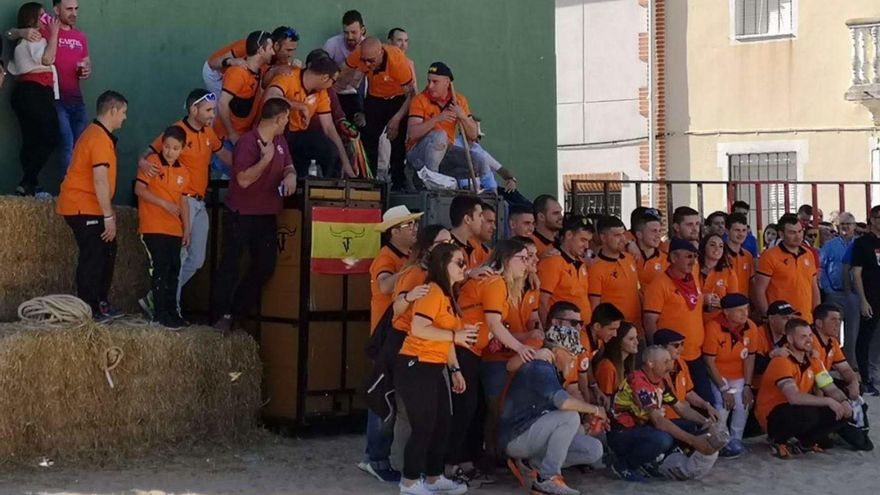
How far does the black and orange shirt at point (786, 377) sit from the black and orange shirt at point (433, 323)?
2.94 metres

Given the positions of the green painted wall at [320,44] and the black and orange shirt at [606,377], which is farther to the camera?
the green painted wall at [320,44]

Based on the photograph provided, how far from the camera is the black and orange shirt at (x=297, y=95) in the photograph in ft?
32.5

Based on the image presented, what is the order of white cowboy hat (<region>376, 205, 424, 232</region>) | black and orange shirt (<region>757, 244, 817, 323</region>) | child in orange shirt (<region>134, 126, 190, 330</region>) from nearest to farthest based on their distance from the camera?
white cowboy hat (<region>376, 205, 424, 232</region>) → child in orange shirt (<region>134, 126, 190, 330</region>) → black and orange shirt (<region>757, 244, 817, 323</region>)

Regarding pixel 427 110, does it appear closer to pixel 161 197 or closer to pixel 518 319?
pixel 161 197

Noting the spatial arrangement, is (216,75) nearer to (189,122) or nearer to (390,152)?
(189,122)

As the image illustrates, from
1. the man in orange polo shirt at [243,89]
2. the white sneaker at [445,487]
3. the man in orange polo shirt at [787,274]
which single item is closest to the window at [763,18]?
the man in orange polo shirt at [787,274]

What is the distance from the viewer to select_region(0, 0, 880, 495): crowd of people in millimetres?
7973

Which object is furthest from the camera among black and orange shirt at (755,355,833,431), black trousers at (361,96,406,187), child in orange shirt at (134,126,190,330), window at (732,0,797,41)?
window at (732,0,797,41)

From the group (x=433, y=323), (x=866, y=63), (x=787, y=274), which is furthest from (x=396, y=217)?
(x=866, y=63)

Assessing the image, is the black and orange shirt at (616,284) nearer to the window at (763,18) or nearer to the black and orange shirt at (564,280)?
the black and orange shirt at (564,280)

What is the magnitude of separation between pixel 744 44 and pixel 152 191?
695 inches

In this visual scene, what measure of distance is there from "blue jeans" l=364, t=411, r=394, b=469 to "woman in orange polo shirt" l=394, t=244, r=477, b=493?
1.72 feet

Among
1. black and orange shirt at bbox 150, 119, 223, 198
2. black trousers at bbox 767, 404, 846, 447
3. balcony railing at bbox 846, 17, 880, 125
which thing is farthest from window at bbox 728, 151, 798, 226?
black and orange shirt at bbox 150, 119, 223, 198

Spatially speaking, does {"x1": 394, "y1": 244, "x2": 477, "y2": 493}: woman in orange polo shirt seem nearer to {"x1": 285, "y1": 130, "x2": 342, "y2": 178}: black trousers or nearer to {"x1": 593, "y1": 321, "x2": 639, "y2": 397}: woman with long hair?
{"x1": 593, "y1": 321, "x2": 639, "y2": 397}: woman with long hair
